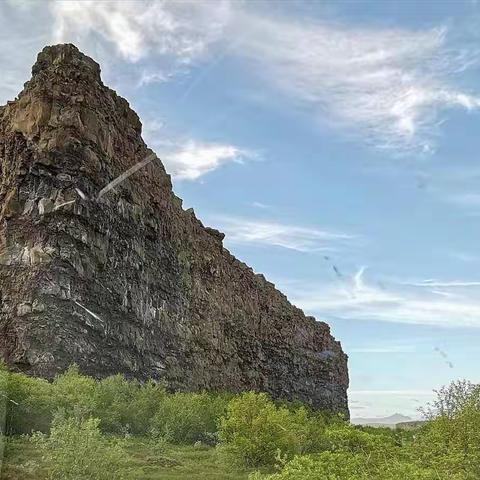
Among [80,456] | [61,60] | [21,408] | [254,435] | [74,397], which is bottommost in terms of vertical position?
[80,456]

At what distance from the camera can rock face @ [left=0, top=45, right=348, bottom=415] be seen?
5581 cm

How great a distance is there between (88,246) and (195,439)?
69.3 feet

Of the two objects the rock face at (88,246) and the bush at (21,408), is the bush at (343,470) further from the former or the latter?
the rock face at (88,246)

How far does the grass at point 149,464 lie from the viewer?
2797 centimetres

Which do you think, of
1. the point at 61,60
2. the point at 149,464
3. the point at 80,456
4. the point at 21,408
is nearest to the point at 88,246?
the point at 61,60

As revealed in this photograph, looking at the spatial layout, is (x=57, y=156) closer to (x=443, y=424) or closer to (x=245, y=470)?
(x=245, y=470)

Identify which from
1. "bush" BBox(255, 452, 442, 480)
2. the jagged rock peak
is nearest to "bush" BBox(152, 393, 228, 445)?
"bush" BBox(255, 452, 442, 480)

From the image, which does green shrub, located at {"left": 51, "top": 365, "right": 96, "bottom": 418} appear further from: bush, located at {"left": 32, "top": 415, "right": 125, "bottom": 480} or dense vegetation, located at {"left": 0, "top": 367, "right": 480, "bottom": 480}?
bush, located at {"left": 32, "top": 415, "right": 125, "bottom": 480}

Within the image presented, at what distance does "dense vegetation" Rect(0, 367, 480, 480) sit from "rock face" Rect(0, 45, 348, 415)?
9.12 meters

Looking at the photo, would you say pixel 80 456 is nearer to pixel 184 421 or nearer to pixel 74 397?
pixel 74 397

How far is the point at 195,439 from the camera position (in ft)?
157

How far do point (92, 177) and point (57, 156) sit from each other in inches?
146

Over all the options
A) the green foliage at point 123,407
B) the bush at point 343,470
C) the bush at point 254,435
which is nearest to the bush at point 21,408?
the green foliage at point 123,407

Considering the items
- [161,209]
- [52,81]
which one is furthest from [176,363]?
[52,81]
